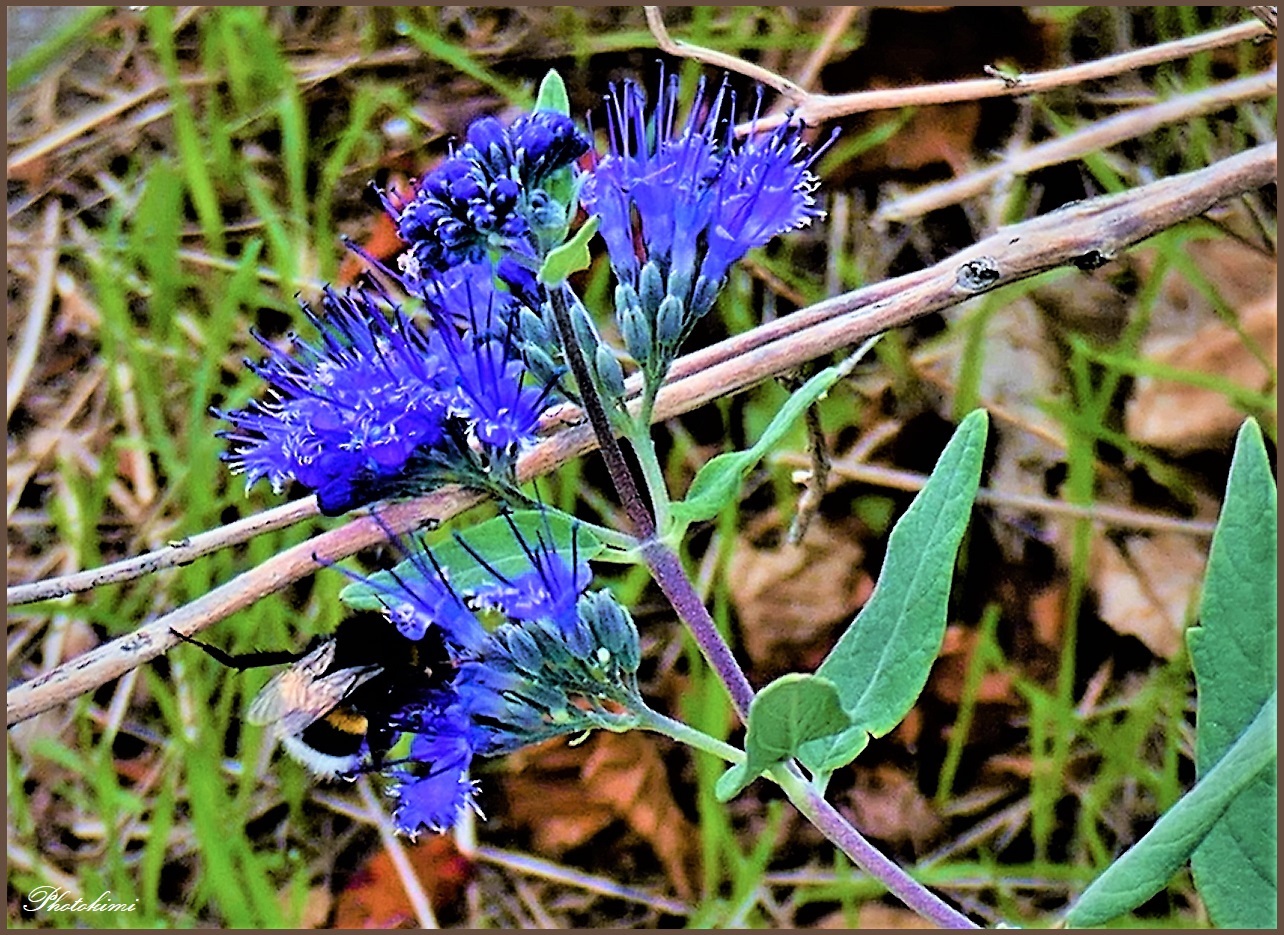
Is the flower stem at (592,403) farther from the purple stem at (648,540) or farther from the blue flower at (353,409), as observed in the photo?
the blue flower at (353,409)

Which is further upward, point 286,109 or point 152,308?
point 286,109

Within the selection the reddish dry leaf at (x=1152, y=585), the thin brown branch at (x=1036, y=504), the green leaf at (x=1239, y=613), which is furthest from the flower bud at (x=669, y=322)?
the reddish dry leaf at (x=1152, y=585)

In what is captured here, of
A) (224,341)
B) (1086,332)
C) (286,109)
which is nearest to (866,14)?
(1086,332)

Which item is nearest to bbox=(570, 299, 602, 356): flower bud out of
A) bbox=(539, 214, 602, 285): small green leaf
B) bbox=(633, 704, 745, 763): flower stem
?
bbox=(539, 214, 602, 285): small green leaf

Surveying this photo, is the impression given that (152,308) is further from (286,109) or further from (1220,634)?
(1220,634)

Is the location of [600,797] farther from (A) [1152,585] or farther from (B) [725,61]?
(B) [725,61]

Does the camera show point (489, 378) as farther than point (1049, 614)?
No

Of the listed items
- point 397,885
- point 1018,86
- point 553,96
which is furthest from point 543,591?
point 397,885
